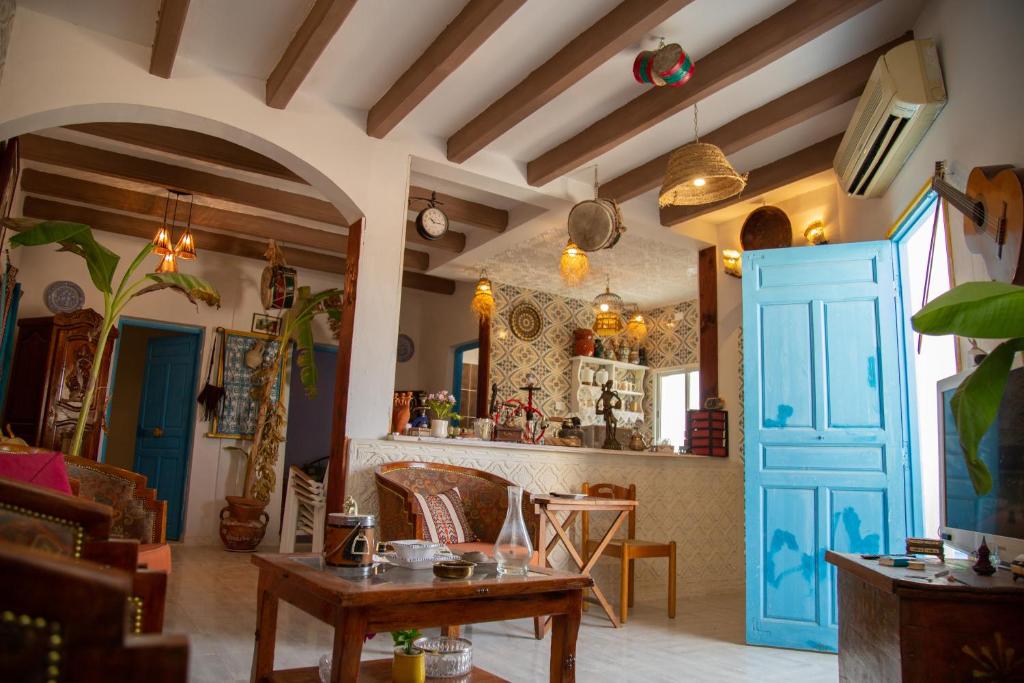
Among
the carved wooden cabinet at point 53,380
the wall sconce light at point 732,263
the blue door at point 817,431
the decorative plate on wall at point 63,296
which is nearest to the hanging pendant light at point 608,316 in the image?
the wall sconce light at point 732,263

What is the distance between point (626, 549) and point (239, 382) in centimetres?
529

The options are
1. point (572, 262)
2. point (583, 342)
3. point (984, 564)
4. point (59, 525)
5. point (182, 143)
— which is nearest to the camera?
point (59, 525)

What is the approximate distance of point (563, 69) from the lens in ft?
13.9

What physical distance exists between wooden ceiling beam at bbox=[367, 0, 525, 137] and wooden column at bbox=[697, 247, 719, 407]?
3.34 m

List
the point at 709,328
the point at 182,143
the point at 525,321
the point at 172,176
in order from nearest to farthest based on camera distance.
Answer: the point at 182,143, the point at 172,176, the point at 709,328, the point at 525,321

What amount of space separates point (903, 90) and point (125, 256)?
24.5ft

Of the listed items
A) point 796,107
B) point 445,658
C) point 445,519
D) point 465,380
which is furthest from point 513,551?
point 465,380

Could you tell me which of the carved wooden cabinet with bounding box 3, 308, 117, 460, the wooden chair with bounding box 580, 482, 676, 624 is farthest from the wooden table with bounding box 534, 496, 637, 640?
the carved wooden cabinet with bounding box 3, 308, 117, 460

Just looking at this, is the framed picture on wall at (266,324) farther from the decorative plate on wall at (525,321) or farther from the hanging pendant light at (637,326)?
the hanging pendant light at (637,326)

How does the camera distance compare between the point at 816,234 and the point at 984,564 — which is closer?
the point at 984,564

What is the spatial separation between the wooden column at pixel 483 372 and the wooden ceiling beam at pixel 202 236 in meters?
1.06

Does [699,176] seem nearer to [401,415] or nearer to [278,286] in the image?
[401,415]

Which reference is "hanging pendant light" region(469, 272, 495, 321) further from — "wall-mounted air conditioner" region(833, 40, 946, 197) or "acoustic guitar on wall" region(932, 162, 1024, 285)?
"acoustic guitar on wall" region(932, 162, 1024, 285)

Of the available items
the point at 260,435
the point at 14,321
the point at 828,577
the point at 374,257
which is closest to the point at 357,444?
the point at 374,257
